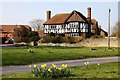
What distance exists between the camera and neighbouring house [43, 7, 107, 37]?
9788 cm

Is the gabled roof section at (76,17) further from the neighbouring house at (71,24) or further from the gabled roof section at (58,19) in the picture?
the gabled roof section at (58,19)

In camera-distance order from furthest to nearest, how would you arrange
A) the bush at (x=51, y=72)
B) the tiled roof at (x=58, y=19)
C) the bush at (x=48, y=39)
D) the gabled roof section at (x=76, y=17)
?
the tiled roof at (x=58, y=19) → the gabled roof section at (x=76, y=17) → the bush at (x=48, y=39) → the bush at (x=51, y=72)

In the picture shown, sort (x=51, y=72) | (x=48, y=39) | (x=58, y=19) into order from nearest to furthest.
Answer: (x=51, y=72), (x=48, y=39), (x=58, y=19)

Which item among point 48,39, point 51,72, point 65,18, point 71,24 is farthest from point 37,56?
point 65,18

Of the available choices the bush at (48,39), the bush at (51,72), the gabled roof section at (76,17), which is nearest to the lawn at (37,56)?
the bush at (51,72)

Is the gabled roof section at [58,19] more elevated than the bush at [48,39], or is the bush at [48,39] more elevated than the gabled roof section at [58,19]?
the gabled roof section at [58,19]

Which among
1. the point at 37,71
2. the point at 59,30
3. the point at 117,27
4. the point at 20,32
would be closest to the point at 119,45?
the point at 117,27

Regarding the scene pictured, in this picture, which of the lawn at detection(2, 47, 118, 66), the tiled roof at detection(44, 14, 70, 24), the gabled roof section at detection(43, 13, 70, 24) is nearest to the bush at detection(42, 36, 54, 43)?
the gabled roof section at detection(43, 13, 70, 24)

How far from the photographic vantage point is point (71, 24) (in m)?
99.3

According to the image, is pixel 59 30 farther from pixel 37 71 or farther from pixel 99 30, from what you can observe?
pixel 37 71

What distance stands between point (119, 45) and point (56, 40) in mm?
16515

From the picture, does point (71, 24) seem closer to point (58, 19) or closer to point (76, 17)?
point (76, 17)

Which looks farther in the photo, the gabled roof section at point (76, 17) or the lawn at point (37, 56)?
the gabled roof section at point (76, 17)

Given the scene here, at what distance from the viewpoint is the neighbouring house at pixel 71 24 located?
97.9 meters
